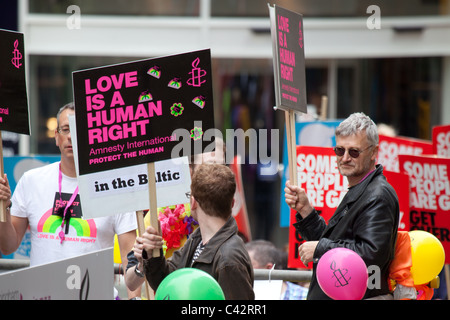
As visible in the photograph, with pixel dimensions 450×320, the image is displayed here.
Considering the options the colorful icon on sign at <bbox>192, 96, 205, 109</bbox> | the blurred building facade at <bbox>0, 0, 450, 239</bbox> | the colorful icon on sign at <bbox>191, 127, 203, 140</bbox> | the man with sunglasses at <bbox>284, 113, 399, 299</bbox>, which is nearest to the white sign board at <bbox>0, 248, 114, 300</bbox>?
the colorful icon on sign at <bbox>191, 127, 203, 140</bbox>

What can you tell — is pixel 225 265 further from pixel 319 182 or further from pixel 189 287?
pixel 319 182

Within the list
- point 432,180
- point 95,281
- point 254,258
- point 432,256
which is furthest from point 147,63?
point 432,180

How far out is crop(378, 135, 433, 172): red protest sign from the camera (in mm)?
6312

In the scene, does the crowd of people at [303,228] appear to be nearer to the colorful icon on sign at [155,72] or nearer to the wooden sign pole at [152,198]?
the wooden sign pole at [152,198]

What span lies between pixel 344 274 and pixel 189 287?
701 millimetres

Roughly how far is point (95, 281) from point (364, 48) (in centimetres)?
911

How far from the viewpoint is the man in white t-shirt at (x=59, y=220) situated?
13.8 ft

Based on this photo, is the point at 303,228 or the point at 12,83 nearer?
the point at 303,228

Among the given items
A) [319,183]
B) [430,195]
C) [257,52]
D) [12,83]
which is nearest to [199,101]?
[12,83]

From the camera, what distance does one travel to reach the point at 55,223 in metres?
4.24

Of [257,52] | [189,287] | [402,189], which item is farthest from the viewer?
[257,52]

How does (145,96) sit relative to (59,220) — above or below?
above

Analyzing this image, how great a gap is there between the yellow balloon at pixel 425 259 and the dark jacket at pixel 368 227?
1.47ft
